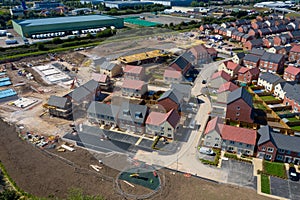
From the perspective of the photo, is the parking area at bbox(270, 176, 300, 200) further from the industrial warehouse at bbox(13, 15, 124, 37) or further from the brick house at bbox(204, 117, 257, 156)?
the industrial warehouse at bbox(13, 15, 124, 37)

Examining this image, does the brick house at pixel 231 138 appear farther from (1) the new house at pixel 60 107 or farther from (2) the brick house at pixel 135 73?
(2) the brick house at pixel 135 73

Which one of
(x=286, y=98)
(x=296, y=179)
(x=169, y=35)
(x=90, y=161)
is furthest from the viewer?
(x=169, y=35)

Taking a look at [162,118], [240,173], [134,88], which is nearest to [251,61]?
[134,88]

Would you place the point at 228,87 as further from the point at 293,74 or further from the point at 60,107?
the point at 60,107

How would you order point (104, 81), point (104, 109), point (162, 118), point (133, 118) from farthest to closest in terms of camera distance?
1. point (104, 81)
2. point (104, 109)
3. point (133, 118)
4. point (162, 118)

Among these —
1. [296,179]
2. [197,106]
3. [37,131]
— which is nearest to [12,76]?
[37,131]

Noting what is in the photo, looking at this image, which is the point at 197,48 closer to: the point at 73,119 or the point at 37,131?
the point at 73,119
